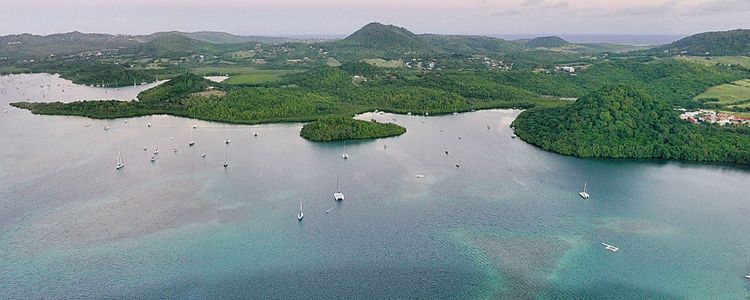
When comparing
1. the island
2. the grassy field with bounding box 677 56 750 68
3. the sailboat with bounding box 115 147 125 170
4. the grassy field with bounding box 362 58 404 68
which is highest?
the grassy field with bounding box 677 56 750 68

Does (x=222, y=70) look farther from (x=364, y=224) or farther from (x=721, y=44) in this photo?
(x=721, y=44)

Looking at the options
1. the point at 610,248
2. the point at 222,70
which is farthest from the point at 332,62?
the point at 610,248

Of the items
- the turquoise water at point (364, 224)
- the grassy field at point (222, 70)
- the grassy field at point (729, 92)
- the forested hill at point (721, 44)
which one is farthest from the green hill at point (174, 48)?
the forested hill at point (721, 44)

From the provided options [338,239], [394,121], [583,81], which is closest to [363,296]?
[338,239]

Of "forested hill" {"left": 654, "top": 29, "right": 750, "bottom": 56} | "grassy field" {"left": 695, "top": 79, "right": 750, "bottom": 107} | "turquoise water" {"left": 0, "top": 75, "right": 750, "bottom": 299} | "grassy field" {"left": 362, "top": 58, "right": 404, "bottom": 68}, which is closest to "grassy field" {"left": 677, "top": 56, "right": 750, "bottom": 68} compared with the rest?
"forested hill" {"left": 654, "top": 29, "right": 750, "bottom": 56}

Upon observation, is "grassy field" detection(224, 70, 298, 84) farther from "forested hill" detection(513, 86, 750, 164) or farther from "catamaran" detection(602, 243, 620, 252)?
"catamaran" detection(602, 243, 620, 252)

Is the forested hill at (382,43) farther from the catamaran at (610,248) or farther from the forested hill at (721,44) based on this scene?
the catamaran at (610,248)

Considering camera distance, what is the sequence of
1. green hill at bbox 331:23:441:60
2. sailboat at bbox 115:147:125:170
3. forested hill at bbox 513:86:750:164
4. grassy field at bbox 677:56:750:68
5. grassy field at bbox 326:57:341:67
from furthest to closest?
green hill at bbox 331:23:441:60, grassy field at bbox 326:57:341:67, grassy field at bbox 677:56:750:68, forested hill at bbox 513:86:750:164, sailboat at bbox 115:147:125:170

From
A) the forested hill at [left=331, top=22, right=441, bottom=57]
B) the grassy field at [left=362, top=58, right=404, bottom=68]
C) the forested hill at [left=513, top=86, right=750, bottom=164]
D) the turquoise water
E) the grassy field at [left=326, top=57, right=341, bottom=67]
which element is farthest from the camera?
the forested hill at [left=331, top=22, right=441, bottom=57]
